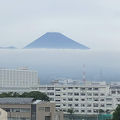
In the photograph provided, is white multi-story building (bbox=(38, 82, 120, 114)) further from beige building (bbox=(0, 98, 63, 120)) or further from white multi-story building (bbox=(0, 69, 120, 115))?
beige building (bbox=(0, 98, 63, 120))

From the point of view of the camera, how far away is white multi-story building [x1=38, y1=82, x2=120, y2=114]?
53094 millimetres

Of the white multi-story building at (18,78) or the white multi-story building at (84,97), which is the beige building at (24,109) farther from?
the white multi-story building at (18,78)

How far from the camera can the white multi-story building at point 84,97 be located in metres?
53.1

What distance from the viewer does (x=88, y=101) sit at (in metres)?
53.9

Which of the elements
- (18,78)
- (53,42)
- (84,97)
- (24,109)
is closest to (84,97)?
(84,97)

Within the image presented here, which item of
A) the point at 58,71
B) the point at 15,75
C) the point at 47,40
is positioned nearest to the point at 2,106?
the point at 15,75

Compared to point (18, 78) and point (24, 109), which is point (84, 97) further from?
point (18, 78)

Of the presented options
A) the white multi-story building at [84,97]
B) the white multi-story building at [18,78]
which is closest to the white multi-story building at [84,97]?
the white multi-story building at [84,97]

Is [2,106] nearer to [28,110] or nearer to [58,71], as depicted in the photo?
[28,110]

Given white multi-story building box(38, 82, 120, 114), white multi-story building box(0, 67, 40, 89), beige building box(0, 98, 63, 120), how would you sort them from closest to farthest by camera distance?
1. beige building box(0, 98, 63, 120)
2. white multi-story building box(38, 82, 120, 114)
3. white multi-story building box(0, 67, 40, 89)

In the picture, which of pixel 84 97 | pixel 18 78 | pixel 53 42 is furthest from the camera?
pixel 53 42

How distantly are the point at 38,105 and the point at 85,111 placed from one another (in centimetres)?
2606

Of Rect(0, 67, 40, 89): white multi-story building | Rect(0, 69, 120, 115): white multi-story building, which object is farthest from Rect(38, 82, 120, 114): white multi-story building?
Rect(0, 67, 40, 89): white multi-story building

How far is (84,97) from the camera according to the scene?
54.2 m
